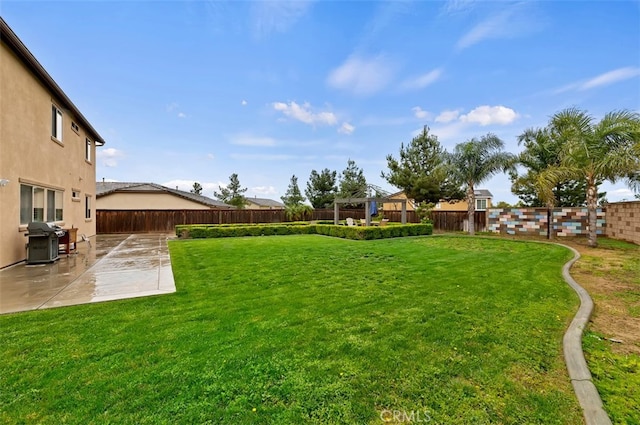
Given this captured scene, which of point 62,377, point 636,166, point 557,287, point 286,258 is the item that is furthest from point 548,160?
point 62,377

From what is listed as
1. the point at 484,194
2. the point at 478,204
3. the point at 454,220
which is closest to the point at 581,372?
the point at 454,220

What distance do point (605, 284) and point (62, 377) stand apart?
8.31 meters

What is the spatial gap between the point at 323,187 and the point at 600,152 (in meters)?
24.5

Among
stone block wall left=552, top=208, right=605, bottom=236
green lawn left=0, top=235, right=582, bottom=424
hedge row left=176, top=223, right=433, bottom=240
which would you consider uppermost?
stone block wall left=552, top=208, right=605, bottom=236

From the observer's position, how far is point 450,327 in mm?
3455

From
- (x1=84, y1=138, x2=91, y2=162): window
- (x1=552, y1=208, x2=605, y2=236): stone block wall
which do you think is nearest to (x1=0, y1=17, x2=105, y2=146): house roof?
(x1=84, y1=138, x2=91, y2=162): window

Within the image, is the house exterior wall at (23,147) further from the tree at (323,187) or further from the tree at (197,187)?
the tree at (197,187)

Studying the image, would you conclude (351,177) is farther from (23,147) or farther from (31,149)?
(23,147)

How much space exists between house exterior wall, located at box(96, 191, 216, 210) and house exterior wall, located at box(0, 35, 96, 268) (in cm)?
1260

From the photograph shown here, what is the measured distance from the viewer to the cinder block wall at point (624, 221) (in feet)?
35.7

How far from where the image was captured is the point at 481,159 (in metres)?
16.3

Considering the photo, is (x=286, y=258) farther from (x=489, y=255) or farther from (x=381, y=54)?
→ (x=381, y=54)

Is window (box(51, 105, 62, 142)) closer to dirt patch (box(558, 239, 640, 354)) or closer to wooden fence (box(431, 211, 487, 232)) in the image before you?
dirt patch (box(558, 239, 640, 354))

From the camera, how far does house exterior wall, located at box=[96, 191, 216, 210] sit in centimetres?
2222
